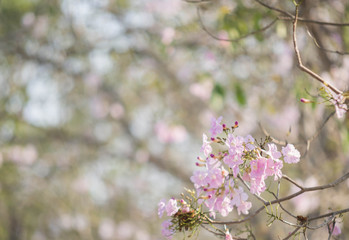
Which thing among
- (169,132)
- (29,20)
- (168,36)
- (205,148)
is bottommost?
(205,148)

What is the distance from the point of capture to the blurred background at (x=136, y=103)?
2.60 m

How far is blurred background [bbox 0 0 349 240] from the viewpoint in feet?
8.54

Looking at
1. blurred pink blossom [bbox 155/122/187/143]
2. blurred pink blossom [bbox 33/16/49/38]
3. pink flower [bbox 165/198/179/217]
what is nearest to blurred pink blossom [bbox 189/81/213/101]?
blurred pink blossom [bbox 155/122/187/143]

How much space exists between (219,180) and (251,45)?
6.62 feet

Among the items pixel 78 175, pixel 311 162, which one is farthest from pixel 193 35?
pixel 78 175

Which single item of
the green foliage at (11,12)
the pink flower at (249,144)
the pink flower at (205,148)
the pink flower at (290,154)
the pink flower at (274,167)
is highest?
the green foliage at (11,12)

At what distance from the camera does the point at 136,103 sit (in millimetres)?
4906

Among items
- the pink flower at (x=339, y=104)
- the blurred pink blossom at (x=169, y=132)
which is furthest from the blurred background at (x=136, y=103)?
the pink flower at (x=339, y=104)

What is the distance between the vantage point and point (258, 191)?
1.07 meters

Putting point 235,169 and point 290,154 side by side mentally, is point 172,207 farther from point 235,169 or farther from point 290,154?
point 290,154

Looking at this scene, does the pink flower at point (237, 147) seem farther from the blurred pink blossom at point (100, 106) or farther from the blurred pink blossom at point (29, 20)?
the blurred pink blossom at point (100, 106)

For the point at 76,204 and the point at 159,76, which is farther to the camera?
the point at 76,204

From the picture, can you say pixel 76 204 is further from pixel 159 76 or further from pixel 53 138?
pixel 159 76

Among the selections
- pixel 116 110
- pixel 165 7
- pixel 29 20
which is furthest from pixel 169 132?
pixel 29 20
